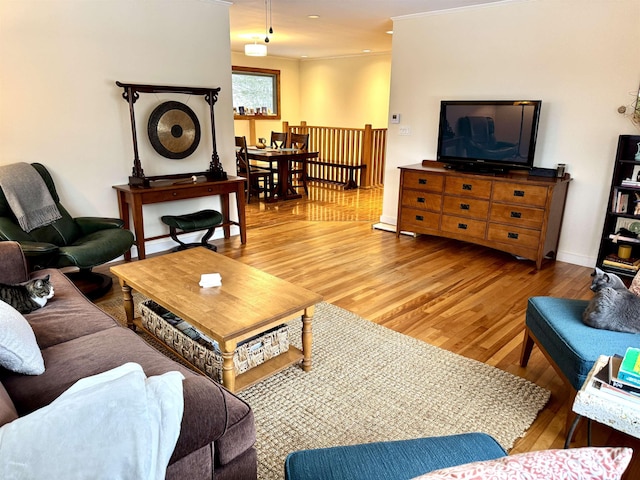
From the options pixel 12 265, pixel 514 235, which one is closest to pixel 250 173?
pixel 514 235

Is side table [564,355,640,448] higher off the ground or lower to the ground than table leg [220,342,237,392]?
higher

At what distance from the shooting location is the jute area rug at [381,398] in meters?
1.86

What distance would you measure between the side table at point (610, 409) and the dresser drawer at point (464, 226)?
3.02 meters

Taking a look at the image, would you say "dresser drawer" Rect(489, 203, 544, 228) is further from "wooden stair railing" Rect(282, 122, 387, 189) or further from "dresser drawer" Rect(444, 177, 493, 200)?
"wooden stair railing" Rect(282, 122, 387, 189)

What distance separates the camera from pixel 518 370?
2369 millimetres

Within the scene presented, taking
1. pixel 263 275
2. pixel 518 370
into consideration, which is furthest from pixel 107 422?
pixel 518 370

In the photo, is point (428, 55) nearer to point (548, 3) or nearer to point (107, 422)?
point (548, 3)

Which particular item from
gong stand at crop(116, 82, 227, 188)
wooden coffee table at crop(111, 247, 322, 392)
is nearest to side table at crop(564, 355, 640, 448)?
wooden coffee table at crop(111, 247, 322, 392)

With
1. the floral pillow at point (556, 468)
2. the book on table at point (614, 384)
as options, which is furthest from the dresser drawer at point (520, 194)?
the floral pillow at point (556, 468)

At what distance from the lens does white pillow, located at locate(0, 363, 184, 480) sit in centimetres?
82

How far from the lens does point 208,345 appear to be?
7.03 ft

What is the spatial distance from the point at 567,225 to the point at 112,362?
4098 mm

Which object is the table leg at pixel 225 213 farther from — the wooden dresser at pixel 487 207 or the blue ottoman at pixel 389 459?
the blue ottoman at pixel 389 459

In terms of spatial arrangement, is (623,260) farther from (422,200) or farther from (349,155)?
(349,155)
